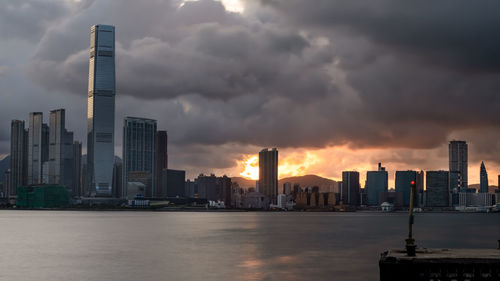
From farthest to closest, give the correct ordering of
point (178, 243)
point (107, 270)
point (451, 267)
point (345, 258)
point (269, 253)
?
point (178, 243) → point (269, 253) → point (345, 258) → point (107, 270) → point (451, 267)

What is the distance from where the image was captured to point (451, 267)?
215ft

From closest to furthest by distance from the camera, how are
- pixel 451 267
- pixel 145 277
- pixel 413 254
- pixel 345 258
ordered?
1. pixel 451 267
2. pixel 413 254
3. pixel 145 277
4. pixel 345 258

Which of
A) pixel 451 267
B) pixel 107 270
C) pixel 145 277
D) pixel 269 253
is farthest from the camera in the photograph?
pixel 269 253

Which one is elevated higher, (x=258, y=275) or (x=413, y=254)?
(x=413, y=254)

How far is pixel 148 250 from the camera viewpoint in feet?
481

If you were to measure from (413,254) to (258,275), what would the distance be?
35.8 m

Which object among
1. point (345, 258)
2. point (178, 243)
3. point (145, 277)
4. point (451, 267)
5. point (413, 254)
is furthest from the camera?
point (178, 243)

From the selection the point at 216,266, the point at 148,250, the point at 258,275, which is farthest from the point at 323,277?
the point at 148,250

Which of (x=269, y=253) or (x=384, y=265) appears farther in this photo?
(x=269, y=253)

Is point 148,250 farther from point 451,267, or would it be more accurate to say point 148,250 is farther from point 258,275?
point 451,267

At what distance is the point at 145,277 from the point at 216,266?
17.7 meters

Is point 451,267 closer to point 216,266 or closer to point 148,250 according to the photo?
point 216,266

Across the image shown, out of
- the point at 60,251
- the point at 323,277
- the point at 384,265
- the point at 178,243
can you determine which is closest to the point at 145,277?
the point at 323,277

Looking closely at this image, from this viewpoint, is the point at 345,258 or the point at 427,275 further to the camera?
the point at 345,258
